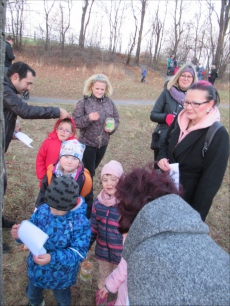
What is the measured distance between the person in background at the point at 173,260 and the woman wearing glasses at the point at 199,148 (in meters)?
1.06

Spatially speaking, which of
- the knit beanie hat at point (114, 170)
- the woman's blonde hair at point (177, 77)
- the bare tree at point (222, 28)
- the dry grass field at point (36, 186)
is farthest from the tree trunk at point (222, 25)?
the knit beanie hat at point (114, 170)

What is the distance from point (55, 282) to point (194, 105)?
5.65 feet

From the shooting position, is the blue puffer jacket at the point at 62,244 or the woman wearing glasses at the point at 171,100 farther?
the woman wearing glasses at the point at 171,100

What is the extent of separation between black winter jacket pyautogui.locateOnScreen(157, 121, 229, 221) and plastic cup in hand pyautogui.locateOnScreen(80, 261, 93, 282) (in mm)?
1302

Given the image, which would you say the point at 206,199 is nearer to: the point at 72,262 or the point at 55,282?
the point at 72,262

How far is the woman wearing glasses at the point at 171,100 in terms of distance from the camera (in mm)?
2715

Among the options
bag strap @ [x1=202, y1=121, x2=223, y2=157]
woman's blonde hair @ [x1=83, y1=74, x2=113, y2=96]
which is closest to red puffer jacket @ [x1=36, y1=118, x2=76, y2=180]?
woman's blonde hair @ [x1=83, y1=74, x2=113, y2=96]

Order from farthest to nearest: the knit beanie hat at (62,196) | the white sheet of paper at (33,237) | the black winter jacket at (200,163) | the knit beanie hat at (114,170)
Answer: the knit beanie hat at (114,170), the black winter jacket at (200,163), the knit beanie hat at (62,196), the white sheet of paper at (33,237)

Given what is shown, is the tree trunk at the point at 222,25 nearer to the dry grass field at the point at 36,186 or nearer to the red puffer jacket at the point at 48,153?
the dry grass field at the point at 36,186

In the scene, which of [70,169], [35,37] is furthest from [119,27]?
[70,169]

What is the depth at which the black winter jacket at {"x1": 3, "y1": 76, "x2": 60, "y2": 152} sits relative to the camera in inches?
87.2

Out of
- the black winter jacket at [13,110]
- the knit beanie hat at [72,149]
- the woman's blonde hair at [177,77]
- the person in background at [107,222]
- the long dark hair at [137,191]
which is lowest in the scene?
the person in background at [107,222]

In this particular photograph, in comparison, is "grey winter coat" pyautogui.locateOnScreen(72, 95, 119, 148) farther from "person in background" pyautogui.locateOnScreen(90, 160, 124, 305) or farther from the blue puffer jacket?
the blue puffer jacket

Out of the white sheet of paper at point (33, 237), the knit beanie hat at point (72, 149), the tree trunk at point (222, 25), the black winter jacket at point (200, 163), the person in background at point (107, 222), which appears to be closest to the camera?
the white sheet of paper at point (33, 237)
